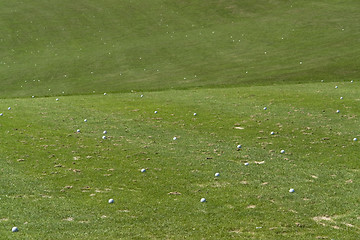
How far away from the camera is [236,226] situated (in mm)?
9367

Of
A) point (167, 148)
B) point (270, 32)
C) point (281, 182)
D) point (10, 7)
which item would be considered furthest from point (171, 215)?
point (10, 7)

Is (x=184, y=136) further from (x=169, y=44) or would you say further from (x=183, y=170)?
(x=169, y=44)

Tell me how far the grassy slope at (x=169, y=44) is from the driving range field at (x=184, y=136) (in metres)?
0.26

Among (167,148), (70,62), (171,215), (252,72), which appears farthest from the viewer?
(70,62)

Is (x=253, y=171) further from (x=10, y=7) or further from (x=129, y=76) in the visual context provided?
(x=10, y=7)

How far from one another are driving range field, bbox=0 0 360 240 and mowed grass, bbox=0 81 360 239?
5 centimetres

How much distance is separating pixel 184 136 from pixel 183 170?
13.7 ft

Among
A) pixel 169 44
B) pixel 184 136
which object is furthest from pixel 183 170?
pixel 169 44

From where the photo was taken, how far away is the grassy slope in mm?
33156

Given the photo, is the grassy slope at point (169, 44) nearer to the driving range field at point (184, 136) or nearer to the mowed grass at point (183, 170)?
the driving range field at point (184, 136)

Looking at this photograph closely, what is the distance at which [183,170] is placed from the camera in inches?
516

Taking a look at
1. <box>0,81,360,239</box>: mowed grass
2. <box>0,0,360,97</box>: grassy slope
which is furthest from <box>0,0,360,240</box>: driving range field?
<box>0,0,360,97</box>: grassy slope

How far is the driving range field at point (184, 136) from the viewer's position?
9.80 meters

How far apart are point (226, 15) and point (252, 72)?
2098cm
